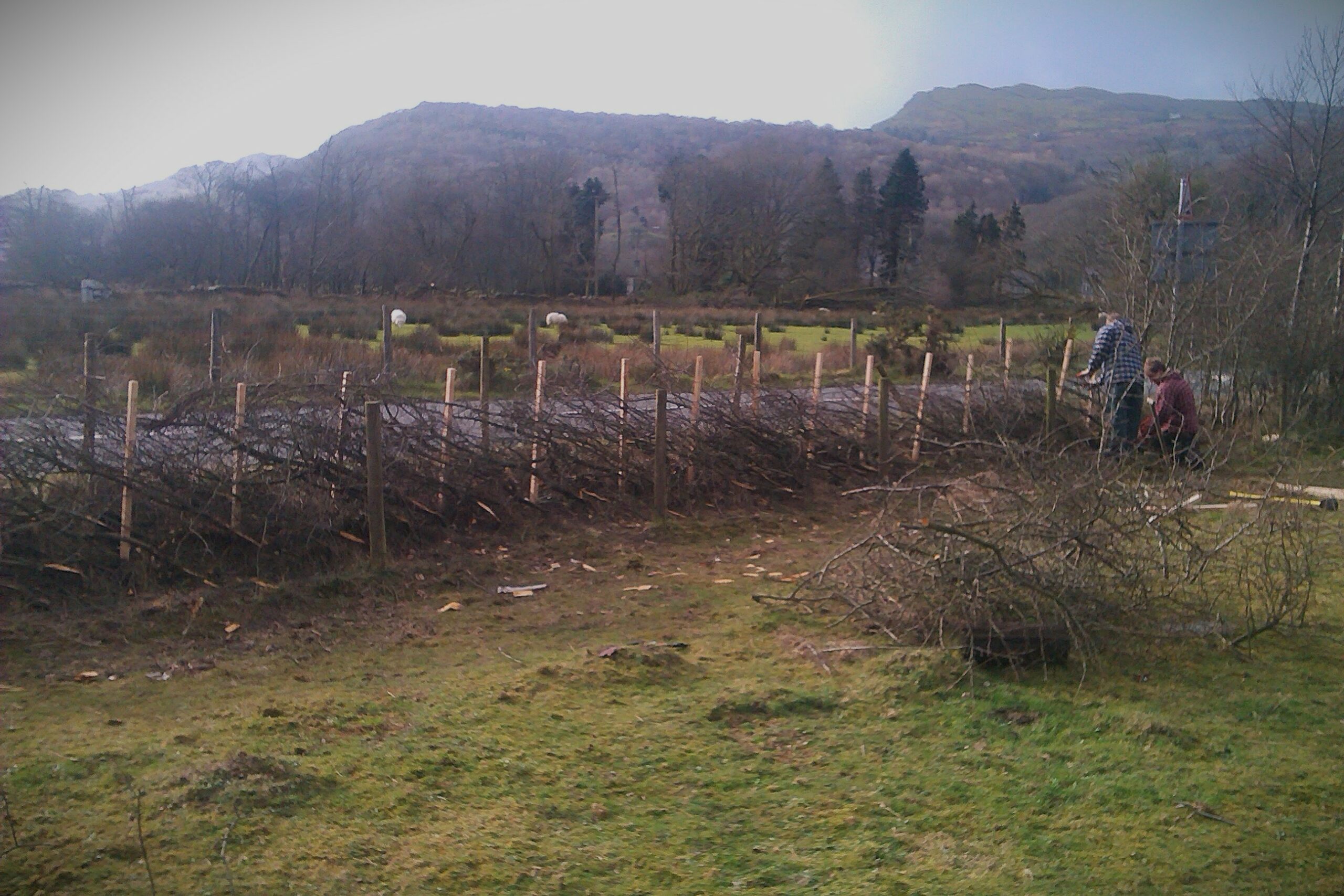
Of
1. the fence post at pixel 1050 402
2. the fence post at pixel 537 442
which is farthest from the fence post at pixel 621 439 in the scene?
the fence post at pixel 1050 402

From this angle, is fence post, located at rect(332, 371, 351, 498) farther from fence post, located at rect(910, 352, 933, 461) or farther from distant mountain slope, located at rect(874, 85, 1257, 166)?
distant mountain slope, located at rect(874, 85, 1257, 166)

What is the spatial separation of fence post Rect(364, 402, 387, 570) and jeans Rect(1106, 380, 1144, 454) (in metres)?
8.61

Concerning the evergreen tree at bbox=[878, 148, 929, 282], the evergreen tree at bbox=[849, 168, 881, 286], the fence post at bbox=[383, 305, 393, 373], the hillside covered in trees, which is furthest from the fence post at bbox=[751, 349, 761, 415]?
the evergreen tree at bbox=[849, 168, 881, 286]

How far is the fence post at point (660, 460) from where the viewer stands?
1060cm

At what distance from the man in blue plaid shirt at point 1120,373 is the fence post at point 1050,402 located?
469 mm

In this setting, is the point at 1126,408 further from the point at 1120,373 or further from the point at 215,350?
the point at 215,350

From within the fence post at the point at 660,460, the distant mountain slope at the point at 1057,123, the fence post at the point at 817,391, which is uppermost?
the distant mountain slope at the point at 1057,123

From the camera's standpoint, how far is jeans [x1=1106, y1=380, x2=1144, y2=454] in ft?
A: 43.1

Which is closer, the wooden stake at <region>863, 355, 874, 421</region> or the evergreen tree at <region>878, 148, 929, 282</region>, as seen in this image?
the wooden stake at <region>863, 355, 874, 421</region>

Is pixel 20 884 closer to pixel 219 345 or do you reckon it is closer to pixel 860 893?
pixel 860 893

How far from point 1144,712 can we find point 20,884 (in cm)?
488

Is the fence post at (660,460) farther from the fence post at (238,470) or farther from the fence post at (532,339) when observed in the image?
the fence post at (532,339)

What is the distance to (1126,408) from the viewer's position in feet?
44.3

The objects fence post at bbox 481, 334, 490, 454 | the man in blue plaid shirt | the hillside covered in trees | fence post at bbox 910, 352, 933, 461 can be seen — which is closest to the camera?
fence post at bbox 481, 334, 490, 454
